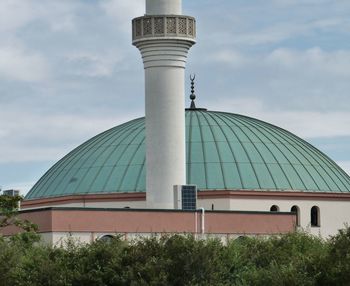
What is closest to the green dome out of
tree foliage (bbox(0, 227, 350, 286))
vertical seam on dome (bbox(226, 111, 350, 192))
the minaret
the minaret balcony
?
vertical seam on dome (bbox(226, 111, 350, 192))

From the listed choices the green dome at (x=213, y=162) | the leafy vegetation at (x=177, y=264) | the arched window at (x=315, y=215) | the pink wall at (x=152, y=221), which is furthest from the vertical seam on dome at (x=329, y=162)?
the leafy vegetation at (x=177, y=264)

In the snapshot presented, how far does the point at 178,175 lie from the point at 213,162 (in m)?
10.1

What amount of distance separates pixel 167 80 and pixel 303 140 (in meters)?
19.3

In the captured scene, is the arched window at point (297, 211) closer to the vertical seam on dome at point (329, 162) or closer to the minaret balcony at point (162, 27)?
the vertical seam on dome at point (329, 162)

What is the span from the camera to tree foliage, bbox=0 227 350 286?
5950 centimetres

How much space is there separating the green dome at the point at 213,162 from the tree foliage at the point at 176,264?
18.7 m

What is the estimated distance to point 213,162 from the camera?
281ft

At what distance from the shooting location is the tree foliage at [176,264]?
59500 millimetres

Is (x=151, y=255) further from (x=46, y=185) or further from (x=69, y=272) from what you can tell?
(x=46, y=185)

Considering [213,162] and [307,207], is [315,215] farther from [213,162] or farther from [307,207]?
[213,162]

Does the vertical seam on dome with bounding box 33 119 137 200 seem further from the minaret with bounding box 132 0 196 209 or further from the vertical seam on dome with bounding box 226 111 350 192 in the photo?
the minaret with bounding box 132 0 196 209

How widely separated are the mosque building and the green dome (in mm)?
79

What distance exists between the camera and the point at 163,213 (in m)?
74.2

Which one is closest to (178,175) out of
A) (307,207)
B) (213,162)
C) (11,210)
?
(213,162)
